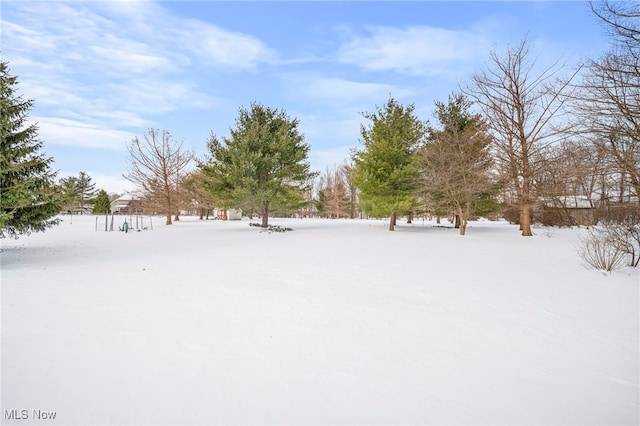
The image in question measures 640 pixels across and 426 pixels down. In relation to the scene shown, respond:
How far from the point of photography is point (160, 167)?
27484mm

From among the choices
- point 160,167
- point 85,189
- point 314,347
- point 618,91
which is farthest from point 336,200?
point 85,189

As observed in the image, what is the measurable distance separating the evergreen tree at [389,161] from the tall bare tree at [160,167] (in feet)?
63.4

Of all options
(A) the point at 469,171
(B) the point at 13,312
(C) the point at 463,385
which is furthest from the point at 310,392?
(A) the point at 469,171

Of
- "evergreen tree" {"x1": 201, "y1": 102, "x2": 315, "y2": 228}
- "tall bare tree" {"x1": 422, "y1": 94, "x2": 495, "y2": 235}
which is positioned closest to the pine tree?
"evergreen tree" {"x1": 201, "y1": 102, "x2": 315, "y2": 228}

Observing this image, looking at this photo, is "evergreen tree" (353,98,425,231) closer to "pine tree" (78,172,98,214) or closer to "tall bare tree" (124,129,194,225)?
"tall bare tree" (124,129,194,225)

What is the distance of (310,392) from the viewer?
2730mm

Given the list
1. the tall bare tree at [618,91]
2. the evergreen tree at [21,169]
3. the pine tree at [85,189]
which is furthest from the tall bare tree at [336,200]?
A: the pine tree at [85,189]

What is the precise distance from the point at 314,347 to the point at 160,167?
29303mm

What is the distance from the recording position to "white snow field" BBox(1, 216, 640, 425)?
2.53m

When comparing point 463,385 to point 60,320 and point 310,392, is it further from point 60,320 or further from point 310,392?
point 60,320

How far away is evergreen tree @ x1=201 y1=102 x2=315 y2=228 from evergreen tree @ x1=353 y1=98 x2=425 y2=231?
435cm

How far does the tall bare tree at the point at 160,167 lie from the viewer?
88.5 feet

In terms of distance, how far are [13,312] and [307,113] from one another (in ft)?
60.9

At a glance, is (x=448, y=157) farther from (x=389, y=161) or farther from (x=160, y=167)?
(x=160, y=167)
